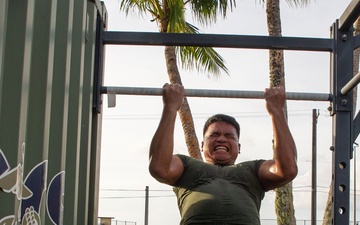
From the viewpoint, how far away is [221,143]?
357cm

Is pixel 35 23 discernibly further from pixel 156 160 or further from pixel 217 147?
pixel 217 147

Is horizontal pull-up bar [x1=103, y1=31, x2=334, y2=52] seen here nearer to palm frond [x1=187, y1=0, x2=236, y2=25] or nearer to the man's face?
the man's face

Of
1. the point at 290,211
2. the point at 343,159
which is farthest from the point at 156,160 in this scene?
the point at 290,211

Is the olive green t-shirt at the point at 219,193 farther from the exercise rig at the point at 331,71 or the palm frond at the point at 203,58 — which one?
the palm frond at the point at 203,58

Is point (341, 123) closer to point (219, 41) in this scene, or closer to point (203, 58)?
point (219, 41)

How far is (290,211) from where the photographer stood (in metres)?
11.8

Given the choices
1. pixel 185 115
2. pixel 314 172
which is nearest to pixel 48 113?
pixel 185 115

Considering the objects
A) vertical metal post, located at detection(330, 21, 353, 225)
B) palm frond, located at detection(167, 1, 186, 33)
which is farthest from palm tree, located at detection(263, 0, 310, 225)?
vertical metal post, located at detection(330, 21, 353, 225)

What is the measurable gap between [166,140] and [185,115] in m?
9.48

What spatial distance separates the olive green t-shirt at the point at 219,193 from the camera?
328 centimetres

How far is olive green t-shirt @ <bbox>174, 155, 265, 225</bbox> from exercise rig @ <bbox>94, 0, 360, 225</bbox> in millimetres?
399

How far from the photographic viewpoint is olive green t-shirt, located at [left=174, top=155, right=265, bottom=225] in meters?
3.28

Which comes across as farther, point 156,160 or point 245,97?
point 245,97

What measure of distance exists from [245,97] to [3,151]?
5.74 feet
